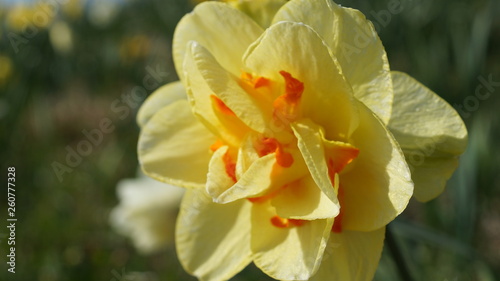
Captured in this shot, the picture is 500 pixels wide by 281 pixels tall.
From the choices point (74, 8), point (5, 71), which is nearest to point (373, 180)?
point (5, 71)

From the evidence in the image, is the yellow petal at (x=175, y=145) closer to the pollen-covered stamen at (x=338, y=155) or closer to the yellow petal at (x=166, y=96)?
the yellow petal at (x=166, y=96)

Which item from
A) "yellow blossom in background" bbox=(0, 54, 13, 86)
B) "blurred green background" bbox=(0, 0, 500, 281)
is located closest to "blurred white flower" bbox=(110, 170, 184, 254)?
"blurred green background" bbox=(0, 0, 500, 281)

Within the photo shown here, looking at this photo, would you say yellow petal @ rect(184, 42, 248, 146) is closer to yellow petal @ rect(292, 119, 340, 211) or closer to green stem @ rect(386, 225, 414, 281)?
yellow petal @ rect(292, 119, 340, 211)

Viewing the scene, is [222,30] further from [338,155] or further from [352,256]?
[352,256]

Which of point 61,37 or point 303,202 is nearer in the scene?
point 303,202

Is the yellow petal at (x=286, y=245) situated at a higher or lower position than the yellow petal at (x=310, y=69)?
lower

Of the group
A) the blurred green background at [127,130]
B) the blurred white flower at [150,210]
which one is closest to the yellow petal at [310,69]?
the blurred green background at [127,130]
